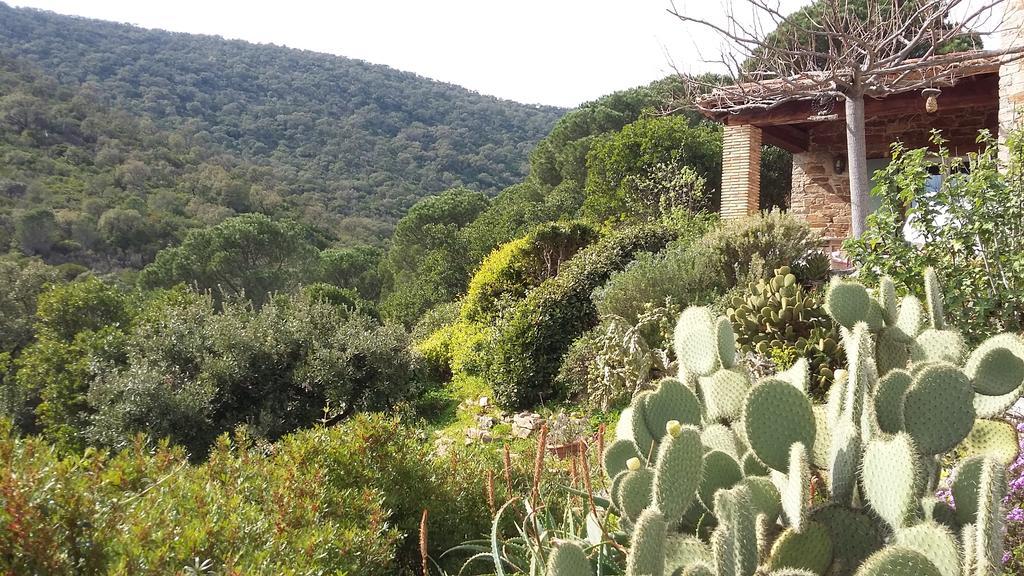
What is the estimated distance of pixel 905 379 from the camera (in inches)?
54.1

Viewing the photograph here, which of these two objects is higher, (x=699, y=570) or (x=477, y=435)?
(x=699, y=570)

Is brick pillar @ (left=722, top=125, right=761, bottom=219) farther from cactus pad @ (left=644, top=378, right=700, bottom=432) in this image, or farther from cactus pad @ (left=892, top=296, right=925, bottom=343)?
cactus pad @ (left=644, top=378, right=700, bottom=432)

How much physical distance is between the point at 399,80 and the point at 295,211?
34.9 meters

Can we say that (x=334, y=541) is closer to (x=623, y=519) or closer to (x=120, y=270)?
(x=623, y=519)

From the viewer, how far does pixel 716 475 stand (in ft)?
4.97

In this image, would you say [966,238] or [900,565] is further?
[966,238]

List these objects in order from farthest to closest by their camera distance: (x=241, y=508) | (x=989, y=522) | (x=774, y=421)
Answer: (x=241, y=508), (x=774, y=421), (x=989, y=522)

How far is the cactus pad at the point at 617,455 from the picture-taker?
176 cm

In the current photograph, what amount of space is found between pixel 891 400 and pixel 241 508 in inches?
73.1

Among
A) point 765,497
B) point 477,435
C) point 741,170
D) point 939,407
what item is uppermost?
point 741,170

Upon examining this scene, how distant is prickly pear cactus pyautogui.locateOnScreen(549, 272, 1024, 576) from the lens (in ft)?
3.58

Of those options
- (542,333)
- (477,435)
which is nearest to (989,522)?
(477,435)

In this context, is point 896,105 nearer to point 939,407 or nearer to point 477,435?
point 477,435

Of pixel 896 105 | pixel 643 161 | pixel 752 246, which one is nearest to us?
pixel 752 246
